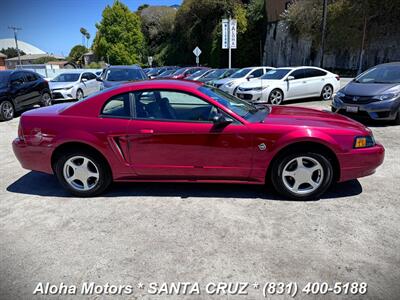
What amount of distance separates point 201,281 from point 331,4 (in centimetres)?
3340

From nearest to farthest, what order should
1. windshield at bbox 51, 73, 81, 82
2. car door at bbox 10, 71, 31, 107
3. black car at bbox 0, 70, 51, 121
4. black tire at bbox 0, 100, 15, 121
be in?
black tire at bbox 0, 100, 15, 121, black car at bbox 0, 70, 51, 121, car door at bbox 10, 71, 31, 107, windshield at bbox 51, 73, 81, 82

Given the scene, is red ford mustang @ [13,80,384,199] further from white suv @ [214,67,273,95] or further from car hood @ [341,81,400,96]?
white suv @ [214,67,273,95]

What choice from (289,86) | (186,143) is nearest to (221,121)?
(186,143)

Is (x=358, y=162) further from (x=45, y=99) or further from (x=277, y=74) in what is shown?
(x=45, y=99)

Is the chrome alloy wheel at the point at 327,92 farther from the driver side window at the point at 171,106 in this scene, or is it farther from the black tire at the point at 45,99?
the black tire at the point at 45,99

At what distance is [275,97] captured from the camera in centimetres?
1120

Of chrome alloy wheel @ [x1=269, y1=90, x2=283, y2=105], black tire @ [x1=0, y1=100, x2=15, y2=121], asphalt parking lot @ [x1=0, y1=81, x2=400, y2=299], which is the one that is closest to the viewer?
asphalt parking lot @ [x1=0, y1=81, x2=400, y2=299]

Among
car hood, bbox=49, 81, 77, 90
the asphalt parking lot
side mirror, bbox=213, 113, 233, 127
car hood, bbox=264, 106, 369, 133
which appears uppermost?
side mirror, bbox=213, 113, 233, 127

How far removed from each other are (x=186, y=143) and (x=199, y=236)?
3.68 ft

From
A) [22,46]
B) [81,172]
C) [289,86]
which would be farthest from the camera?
[22,46]

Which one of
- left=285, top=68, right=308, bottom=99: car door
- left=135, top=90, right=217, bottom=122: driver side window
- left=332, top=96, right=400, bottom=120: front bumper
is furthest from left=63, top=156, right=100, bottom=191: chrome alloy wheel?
left=285, top=68, right=308, bottom=99: car door

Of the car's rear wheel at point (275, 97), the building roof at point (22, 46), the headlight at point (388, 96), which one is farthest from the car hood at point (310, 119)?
the building roof at point (22, 46)

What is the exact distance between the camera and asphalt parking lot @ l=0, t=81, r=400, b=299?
102 inches

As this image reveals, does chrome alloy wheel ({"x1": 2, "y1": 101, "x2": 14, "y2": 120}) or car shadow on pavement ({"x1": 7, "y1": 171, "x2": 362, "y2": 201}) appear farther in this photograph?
chrome alloy wheel ({"x1": 2, "y1": 101, "x2": 14, "y2": 120})
